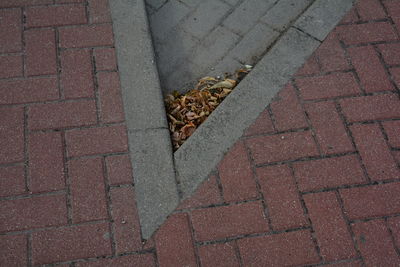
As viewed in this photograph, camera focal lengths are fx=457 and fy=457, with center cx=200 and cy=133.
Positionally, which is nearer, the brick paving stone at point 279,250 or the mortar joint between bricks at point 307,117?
the brick paving stone at point 279,250

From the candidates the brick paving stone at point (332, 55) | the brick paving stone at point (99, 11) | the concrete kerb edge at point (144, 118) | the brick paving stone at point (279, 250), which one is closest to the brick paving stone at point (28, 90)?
the concrete kerb edge at point (144, 118)

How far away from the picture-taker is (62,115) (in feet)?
8.50

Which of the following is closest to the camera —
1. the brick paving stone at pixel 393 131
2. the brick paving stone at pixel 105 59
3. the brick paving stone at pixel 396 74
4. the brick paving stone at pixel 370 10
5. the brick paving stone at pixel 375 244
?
the brick paving stone at pixel 375 244

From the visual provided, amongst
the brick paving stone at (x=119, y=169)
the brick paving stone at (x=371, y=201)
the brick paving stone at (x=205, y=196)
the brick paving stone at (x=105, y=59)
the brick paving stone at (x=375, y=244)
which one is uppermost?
the brick paving stone at (x=105, y=59)

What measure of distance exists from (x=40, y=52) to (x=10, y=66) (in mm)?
195

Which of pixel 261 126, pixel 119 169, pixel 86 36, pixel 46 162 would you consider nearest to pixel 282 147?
pixel 261 126

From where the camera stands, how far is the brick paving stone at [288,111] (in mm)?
2678

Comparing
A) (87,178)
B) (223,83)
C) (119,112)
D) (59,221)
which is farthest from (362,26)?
(59,221)

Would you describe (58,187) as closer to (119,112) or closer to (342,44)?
(119,112)

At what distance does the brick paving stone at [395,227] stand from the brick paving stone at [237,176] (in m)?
0.72

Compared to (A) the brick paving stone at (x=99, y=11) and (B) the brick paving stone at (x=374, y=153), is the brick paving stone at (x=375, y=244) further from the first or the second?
(A) the brick paving stone at (x=99, y=11)

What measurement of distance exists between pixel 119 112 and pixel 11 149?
2.01ft

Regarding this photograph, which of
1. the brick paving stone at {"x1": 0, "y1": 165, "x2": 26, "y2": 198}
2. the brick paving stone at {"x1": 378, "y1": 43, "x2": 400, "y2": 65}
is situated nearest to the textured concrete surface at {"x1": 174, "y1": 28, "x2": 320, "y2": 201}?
the brick paving stone at {"x1": 378, "y1": 43, "x2": 400, "y2": 65}

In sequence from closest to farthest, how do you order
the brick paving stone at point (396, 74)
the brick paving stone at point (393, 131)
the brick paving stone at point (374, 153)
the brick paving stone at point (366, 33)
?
the brick paving stone at point (374, 153)
the brick paving stone at point (393, 131)
the brick paving stone at point (396, 74)
the brick paving stone at point (366, 33)
